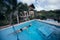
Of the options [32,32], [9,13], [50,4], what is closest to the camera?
[50,4]

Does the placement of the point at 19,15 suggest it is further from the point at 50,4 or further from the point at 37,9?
the point at 50,4

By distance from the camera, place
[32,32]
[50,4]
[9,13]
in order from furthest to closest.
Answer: [32,32]
[9,13]
[50,4]

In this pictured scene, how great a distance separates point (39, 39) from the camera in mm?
2162

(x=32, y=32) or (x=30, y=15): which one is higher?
(x=30, y=15)

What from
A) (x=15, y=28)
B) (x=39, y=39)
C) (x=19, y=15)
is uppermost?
(x=19, y=15)

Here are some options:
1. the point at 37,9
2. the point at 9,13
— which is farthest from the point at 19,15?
the point at 37,9

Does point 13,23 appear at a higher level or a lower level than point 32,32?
higher

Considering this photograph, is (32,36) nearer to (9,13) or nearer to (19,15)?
(19,15)

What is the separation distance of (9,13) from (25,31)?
500 mm

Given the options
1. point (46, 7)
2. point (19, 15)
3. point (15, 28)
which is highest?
point (46, 7)

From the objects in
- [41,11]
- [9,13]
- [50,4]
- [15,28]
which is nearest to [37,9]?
[41,11]

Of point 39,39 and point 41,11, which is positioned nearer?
point 41,11

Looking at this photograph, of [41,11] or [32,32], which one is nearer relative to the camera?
[41,11]

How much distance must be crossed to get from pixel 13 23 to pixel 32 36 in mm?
408
